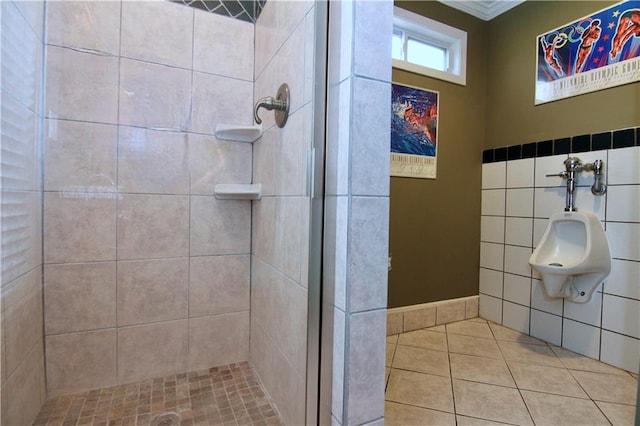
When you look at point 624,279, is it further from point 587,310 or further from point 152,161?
point 152,161

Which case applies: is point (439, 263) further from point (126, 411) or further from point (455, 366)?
point (126, 411)

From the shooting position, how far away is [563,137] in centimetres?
189

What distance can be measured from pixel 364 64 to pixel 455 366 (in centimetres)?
163

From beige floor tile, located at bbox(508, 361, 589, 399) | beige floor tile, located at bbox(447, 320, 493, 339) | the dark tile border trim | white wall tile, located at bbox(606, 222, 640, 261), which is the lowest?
beige floor tile, located at bbox(508, 361, 589, 399)

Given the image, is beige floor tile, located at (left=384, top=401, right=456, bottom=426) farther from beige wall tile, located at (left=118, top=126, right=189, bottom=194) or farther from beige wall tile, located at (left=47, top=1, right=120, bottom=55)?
beige wall tile, located at (left=47, top=1, right=120, bottom=55)

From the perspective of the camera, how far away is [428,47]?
2209mm

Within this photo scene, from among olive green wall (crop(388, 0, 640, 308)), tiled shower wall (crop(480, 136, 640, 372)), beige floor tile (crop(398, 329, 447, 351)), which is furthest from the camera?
olive green wall (crop(388, 0, 640, 308))

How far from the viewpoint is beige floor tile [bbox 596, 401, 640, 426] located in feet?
4.09

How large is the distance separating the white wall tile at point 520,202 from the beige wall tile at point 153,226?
83.6 inches

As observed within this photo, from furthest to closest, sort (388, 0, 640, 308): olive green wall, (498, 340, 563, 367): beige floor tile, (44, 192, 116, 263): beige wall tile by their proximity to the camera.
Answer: (388, 0, 640, 308): olive green wall, (498, 340, 563, 367): beige floor tile, (44, 192, 116, 263): beige wall tile

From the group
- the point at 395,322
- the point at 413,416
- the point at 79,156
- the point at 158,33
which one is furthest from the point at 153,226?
the point at 395,322

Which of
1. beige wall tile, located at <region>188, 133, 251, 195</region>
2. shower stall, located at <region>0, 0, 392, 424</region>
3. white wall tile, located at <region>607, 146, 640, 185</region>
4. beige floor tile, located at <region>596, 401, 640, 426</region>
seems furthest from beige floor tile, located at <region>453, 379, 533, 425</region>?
beige wall tile, located at <region>188, 133, 251, 195</region>

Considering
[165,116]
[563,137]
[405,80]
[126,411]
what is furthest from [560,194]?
[126,411]

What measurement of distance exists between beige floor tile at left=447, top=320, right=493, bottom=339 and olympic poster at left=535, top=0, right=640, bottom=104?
5.21ft
